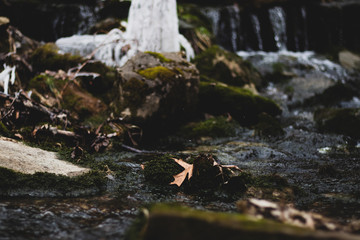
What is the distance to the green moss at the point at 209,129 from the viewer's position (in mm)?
5582

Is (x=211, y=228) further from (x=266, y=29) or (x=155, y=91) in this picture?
(x=266, y=29)

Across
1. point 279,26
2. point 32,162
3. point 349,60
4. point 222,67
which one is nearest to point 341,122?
point 222,67

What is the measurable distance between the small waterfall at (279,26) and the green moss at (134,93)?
12174 millimetres

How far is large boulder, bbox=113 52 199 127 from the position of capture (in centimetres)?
499

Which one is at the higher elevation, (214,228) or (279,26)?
(279,26)

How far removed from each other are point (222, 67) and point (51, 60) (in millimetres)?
4509

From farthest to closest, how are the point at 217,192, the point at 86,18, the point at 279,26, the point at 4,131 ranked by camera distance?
1. the point at 279,26
2. the point at 86,18
3. the point at 4,131
4. the point at 217,192

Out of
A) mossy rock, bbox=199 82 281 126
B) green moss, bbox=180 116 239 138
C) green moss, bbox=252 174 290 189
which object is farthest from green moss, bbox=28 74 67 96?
green moss, bbox=252 174 290 189

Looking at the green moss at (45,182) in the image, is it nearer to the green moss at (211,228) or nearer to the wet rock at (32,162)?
the wet rock at (32,162)

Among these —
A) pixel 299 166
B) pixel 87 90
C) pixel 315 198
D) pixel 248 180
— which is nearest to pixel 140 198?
pixel 248 180

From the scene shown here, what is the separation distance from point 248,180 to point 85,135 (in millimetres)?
2308

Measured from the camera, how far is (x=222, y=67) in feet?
28.1

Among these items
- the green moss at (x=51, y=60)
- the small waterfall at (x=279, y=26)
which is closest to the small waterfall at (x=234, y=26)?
the small waterfall at (x=279, y=26)

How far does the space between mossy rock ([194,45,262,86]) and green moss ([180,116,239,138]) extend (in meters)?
2.76
